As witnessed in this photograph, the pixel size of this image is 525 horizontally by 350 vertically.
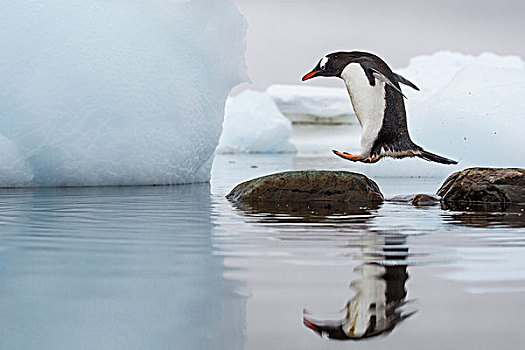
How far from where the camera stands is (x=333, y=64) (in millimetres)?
5336

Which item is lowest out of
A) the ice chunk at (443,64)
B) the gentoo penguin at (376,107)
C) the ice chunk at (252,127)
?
the ice chunk at (252,127)

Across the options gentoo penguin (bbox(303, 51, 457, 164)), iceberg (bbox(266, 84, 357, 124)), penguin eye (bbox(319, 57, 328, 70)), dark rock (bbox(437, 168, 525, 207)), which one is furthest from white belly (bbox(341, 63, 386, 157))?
iceberg (bbox(266, 84, 357, 124))

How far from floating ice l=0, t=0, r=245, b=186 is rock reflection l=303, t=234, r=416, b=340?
153 inches

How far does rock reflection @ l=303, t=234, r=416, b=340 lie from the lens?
149 centimetres

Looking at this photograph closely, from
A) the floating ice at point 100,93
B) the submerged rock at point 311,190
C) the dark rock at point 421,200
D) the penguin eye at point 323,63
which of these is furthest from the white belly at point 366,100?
the floating ice at point 100,93

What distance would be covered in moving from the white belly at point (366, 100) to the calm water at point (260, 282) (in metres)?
1.60

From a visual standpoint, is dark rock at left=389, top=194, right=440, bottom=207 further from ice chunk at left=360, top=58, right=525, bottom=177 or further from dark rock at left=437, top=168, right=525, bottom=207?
ice chunk at left=360, top=58, right=525, bottom=177

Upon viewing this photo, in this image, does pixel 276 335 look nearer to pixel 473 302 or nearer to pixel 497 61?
pixel 473 302

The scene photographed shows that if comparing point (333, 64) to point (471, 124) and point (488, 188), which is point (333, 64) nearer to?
point (488, 188)

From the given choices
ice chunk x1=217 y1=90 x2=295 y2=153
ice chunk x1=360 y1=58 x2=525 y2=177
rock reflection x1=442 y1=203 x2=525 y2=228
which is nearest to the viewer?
rock reflection x1=442 y1=203 x2=525 y2=228

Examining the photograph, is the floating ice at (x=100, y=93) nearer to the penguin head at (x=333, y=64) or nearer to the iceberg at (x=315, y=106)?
the penguin head at (x=333, y=64)

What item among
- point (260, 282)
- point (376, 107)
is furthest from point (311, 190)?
point (260, 282)

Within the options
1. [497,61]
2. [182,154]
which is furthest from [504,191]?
[497,61]

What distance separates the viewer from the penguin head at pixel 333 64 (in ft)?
17.3
